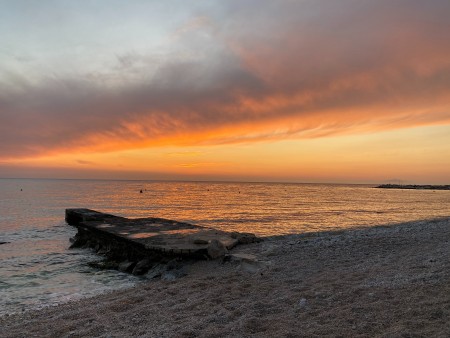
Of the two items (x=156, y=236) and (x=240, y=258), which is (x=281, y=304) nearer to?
(x=240, y=258)

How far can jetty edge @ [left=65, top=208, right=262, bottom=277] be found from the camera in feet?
41.0

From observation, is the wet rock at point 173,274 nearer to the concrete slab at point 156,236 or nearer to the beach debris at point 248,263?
the concrete slab at point 156,236

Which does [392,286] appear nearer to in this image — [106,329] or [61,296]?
[106,329]

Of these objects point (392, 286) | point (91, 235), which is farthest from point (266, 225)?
point (392, 286)

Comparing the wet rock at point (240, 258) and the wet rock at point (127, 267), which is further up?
the wet rock at point (240, 258)

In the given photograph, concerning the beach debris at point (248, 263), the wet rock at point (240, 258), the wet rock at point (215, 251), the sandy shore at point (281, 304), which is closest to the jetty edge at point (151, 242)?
the wet rock at point (215, 251)

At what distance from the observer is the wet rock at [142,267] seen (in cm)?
1260

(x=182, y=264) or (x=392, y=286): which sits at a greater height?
(x=392, y=286)

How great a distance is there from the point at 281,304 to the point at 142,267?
24.1 feet

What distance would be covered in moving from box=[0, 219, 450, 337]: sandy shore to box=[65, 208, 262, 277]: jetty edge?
4.45 feet

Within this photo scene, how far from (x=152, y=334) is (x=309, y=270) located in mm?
5303

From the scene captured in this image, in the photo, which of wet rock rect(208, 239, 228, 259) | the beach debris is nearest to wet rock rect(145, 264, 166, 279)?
wet rock rect(208, 239, 228, 259)

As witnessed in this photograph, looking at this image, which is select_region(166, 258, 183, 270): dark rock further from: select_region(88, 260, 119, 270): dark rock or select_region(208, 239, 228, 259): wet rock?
select_region(88, 260, 119, 270): dark rock

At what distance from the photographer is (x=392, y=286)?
721cm
